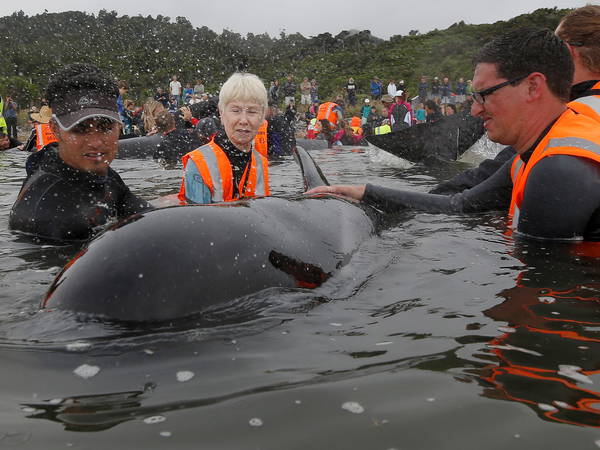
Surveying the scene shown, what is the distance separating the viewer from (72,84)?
13.6ft

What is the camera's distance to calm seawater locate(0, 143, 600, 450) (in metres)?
1.66

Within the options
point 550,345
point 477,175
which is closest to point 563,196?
point 550,345

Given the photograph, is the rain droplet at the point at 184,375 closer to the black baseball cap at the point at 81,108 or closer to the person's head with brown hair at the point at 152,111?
the black baseball cap at the point at 81,108

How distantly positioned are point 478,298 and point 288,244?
1.03 metres

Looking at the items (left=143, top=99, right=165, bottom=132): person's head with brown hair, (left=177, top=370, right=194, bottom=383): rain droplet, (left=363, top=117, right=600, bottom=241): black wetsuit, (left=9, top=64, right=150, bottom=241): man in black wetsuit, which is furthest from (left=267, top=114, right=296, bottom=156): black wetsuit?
(left=177, top=370, right=194, bottom=383): rain droplet

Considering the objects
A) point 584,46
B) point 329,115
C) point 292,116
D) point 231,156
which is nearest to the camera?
point 584,46

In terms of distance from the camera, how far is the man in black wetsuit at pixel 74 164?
4117mm

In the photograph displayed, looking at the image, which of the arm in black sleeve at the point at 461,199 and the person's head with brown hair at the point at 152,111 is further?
the person's head with brown hair at the point at 152,111

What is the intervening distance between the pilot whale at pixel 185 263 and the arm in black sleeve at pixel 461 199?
7.79 feet

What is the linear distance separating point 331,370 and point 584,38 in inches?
142

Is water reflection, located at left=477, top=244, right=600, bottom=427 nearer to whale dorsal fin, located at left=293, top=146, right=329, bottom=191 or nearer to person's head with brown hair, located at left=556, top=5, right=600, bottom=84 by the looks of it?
person's head with brown hair, located at left=556, top=5, right=600, bottom=84

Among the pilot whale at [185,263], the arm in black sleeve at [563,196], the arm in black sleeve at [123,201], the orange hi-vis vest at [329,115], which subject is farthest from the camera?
the orange hi-vis vest at [329,115]

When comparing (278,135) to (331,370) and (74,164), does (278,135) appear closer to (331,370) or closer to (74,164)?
(74,164)

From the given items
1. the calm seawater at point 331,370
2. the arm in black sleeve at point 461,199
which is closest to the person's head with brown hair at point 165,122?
the arm in black sleeve at point 461,199
